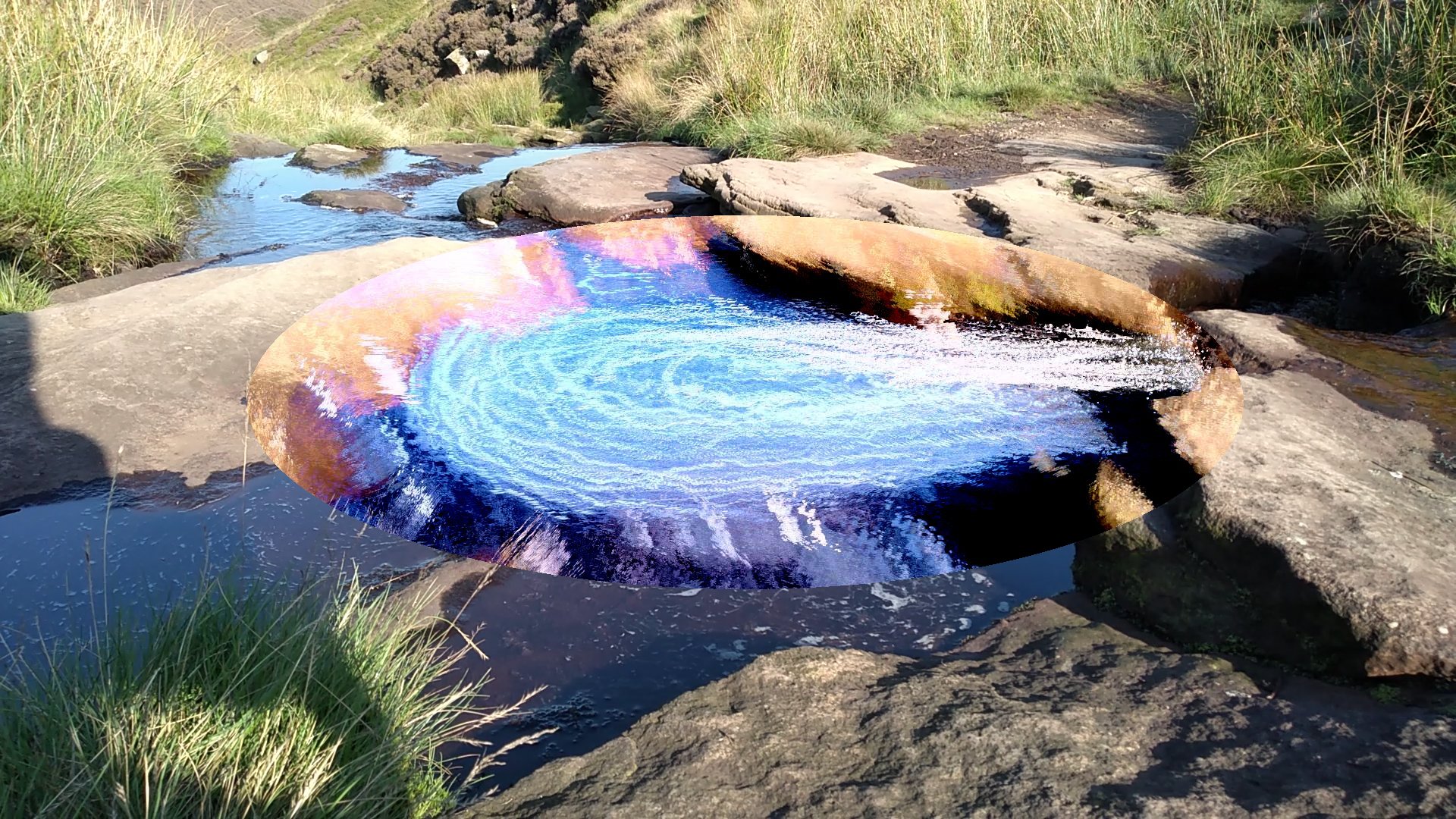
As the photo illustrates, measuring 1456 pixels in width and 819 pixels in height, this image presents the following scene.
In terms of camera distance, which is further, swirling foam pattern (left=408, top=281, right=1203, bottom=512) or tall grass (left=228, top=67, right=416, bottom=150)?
tall grass (left=228, top=67, right=416, bottom=150)

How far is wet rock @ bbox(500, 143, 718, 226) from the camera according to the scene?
17.9 feet

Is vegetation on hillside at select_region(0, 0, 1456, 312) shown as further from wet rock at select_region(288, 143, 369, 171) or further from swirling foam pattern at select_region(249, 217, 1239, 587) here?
swirling foam pattern at select_region(249, 217, 1239, 587)

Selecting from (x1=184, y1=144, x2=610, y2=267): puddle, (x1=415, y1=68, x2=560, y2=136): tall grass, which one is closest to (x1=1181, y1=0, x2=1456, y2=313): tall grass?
(x1=184, y1=144, x2=610, y2=267): puddle

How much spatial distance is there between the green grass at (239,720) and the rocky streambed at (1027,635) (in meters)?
0.16

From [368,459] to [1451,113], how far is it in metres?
4.31

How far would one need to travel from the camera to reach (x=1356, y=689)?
5.15 ft

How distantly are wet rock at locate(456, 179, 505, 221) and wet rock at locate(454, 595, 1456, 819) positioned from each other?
4.44m

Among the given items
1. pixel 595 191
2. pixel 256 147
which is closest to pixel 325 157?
pixel 256 147

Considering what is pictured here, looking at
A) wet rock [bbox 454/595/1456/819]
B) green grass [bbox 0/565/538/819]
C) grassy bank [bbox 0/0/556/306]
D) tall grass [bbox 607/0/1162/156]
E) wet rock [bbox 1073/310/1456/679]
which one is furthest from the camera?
tall grass [bbox 607/0/1162/156]

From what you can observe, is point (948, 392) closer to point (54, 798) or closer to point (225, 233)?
point (54, 798)

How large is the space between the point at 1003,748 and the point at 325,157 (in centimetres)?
744

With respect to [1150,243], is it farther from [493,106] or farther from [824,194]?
[493,106]

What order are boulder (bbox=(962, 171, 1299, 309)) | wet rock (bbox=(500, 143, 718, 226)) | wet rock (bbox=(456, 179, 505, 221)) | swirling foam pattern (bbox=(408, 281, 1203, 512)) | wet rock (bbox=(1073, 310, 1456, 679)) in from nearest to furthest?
wet rock (bbox=(1073, 310, 1456, 679)), swirling foam pattern (bbox=(408, 281, 1203, 512)), boulder (bbox=(962, 171, 1299, 309)), wet rock (bbox=(500, 143, 718, 226)), wet rock (bbox=(456, 179, 505, 221))

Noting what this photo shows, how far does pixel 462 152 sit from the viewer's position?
8.23 m
